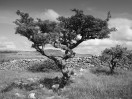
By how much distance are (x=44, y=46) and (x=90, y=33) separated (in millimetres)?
4134

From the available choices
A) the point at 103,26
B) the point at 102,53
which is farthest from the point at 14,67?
the point at 103,26

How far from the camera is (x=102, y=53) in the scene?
2736 centimetres

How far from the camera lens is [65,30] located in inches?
672

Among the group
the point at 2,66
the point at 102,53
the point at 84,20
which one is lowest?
the point at 2,66

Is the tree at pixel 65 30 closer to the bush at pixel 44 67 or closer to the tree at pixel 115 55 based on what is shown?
the tree at pixel 115 55

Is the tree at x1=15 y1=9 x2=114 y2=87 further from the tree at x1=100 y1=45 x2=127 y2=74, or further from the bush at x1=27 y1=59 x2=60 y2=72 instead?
the bush at x1=27 y1=59 x2=60 y2=72

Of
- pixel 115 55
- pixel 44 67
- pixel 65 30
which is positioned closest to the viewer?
pixel 65 30

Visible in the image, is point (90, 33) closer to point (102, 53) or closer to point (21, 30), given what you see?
point (21, 30)

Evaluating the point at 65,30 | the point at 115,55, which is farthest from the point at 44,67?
the point at 65,30

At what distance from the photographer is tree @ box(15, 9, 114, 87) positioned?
639 inches

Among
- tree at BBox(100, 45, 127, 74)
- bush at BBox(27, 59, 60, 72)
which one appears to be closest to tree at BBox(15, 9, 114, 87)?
tree at BBox(100, 45, 127, 74)

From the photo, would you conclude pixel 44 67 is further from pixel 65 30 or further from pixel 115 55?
pixel 65 30

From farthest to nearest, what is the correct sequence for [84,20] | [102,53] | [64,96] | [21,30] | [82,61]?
[82,61]
[102,53]
[84,20]
[21,30]
[64,96]

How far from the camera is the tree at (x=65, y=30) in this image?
16.2m
